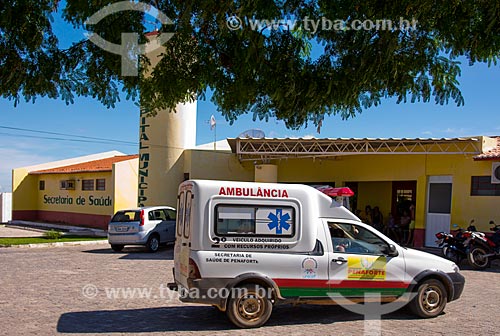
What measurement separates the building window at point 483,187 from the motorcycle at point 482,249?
3110 millimetres

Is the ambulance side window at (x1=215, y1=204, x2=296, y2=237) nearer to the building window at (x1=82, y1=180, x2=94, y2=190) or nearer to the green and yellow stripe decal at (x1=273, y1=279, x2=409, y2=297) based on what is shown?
the green and yellow stripe decal at (x1=273, y1=279, x2=409, y2=297)

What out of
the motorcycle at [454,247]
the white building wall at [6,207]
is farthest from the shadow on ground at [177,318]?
the white building wall at [6,207]

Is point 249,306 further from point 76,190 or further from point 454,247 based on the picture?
point 76,190

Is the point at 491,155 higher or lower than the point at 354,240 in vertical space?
higher

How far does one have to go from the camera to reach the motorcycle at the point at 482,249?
45.0 ft

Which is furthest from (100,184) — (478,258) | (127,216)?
(478,258)

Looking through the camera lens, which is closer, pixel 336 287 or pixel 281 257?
pixel 281 257

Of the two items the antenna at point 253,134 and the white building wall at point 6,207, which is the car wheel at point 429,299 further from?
→ the white building wall at point 6,207

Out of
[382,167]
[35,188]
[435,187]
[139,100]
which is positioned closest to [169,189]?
[382,167]

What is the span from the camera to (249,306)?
287 inches

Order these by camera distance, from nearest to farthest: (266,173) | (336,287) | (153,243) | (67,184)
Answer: (336,287), (153,243), (266,173), (67,184)

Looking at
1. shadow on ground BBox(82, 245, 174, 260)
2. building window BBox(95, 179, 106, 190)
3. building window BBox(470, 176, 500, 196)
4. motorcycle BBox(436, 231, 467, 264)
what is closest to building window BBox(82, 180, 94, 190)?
building window BBox(95, 179, 106, 190)

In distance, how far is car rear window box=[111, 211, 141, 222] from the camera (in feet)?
55.4

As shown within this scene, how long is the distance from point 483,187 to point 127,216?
12.4 meters
